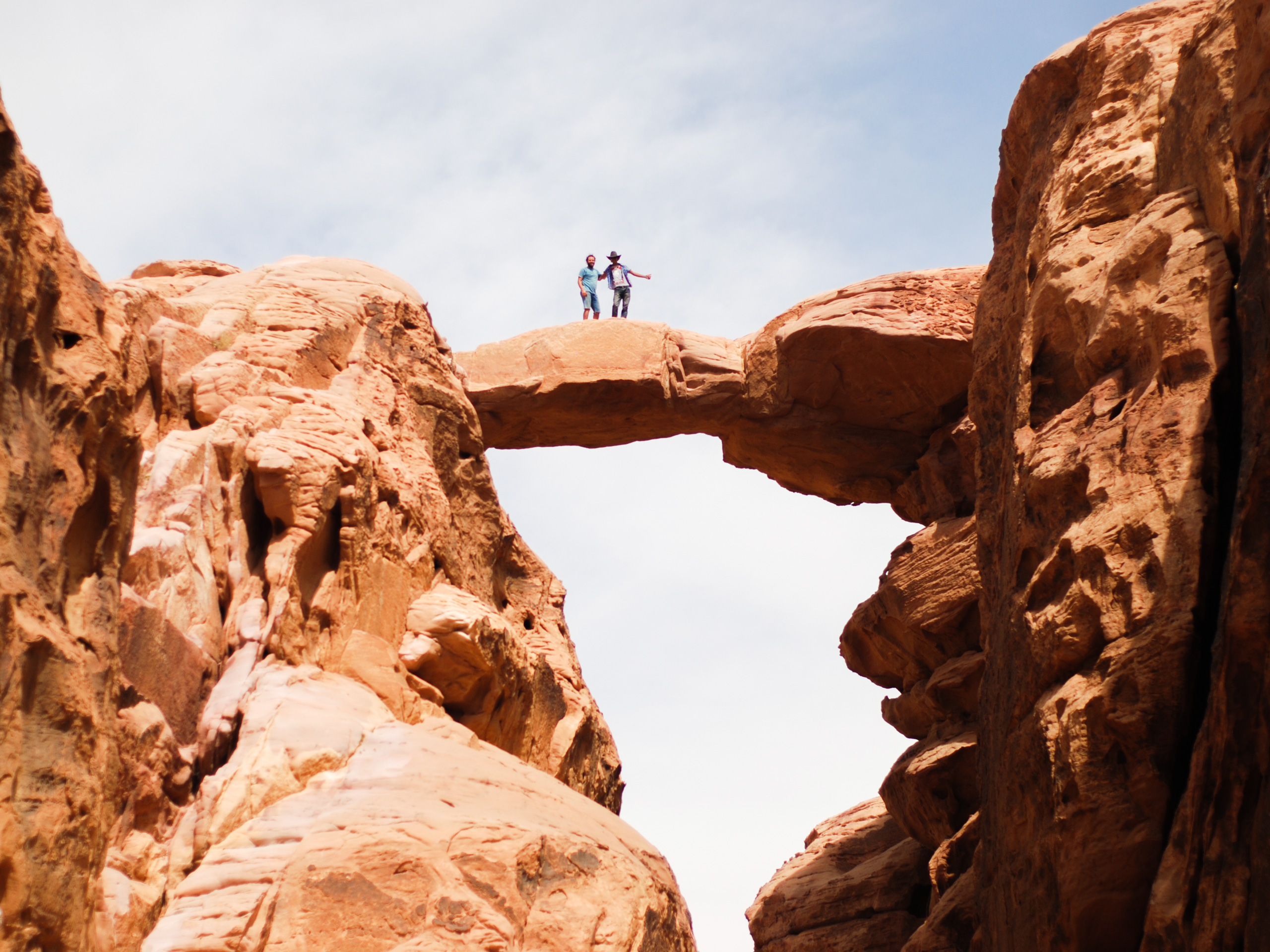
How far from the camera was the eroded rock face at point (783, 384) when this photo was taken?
21.4 meters

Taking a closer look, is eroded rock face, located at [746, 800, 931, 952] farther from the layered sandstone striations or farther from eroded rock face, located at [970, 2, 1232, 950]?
eroded rock face, located at [970, 2, 1232, 950]

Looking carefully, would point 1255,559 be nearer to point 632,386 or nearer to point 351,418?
point 351,418

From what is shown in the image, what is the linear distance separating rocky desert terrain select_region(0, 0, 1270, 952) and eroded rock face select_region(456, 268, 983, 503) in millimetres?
5831

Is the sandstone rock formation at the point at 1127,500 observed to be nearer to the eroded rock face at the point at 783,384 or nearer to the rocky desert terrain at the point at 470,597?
the rocky desert terrain at the point at 470,597

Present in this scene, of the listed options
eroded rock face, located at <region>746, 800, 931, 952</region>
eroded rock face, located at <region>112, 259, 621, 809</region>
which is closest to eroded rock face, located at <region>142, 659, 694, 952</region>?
eroded rock face, located at <region>112, 259, 621, 809</region>

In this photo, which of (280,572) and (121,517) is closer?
(121,517)

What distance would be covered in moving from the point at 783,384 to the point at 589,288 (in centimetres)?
529

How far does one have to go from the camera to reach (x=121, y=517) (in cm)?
665

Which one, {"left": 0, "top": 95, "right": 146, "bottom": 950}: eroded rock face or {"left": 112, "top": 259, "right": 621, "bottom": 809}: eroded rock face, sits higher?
{"left": 112, "top": 259, "right": 621, "bottom": 809}: eroded rock face

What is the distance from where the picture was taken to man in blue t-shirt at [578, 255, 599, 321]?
25844 millimetres

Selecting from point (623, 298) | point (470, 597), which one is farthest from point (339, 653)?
point (623, 298)

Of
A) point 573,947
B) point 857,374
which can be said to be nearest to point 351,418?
point 573,947

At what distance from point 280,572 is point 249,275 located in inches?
199

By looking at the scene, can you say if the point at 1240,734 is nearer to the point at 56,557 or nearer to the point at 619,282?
the point at 56,557
